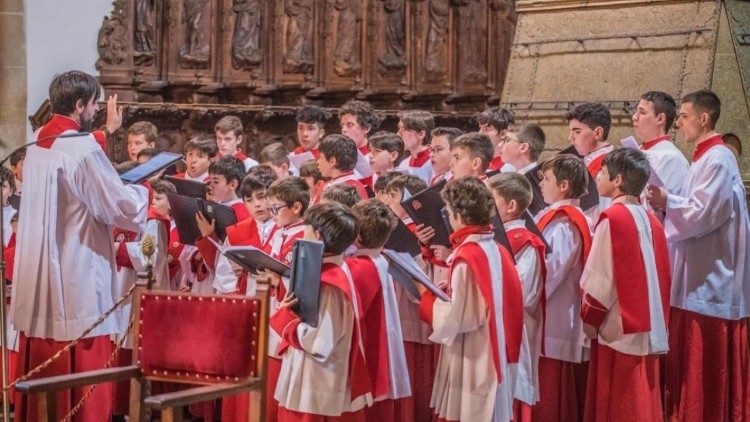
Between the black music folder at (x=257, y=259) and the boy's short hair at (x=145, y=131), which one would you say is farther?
the boy's short hair at (x=145, y=131)

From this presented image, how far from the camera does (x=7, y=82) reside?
10.1m

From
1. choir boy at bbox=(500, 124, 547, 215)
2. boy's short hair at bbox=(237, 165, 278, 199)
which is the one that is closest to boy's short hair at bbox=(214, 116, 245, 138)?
choir boy at bbox=(500, 124, 547, 215)

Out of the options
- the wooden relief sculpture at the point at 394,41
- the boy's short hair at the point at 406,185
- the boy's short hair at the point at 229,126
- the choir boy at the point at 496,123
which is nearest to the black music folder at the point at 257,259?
the boy's short hair at the point at 406,185

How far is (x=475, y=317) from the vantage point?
4.88 m

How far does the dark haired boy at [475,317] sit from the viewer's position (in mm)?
4852

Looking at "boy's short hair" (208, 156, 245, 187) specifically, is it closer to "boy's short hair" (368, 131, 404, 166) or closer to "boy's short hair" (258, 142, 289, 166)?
"boy's short hair" (258, 142, 289, 166)

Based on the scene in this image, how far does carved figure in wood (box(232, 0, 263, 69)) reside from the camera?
36.1 ft

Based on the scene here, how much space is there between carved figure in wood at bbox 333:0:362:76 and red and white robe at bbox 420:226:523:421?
6933 mm

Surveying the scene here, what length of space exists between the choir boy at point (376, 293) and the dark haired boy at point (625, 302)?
0.95 metres

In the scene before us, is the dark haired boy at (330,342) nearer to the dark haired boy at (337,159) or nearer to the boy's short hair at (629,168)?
the boy's short hair at (629,168)

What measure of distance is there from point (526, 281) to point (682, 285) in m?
1.12

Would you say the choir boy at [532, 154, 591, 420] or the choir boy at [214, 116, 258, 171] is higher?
the choir boy at [214, 116, 258, 171]

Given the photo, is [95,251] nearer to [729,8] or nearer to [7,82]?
[729,8]

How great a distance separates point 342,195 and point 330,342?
0.99 metres
